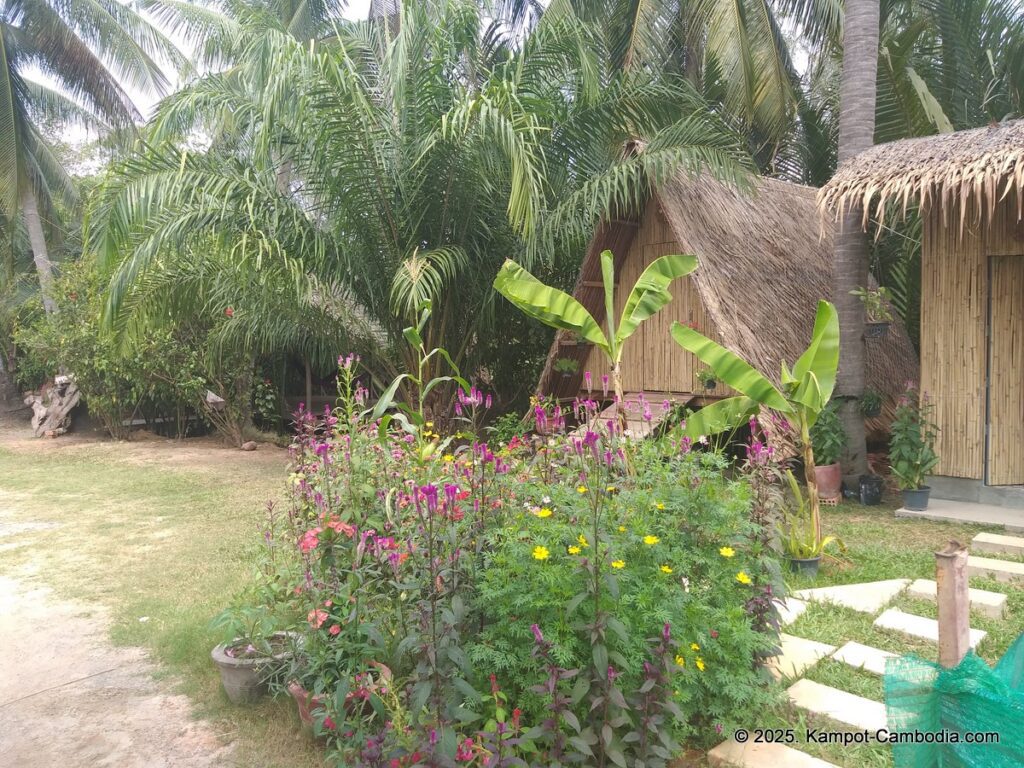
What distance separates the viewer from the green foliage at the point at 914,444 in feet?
20.0

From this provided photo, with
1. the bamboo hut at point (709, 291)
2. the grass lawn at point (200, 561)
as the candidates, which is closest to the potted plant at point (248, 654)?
the grass lawn at point (200, 561)

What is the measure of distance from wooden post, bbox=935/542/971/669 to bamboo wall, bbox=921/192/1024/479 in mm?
4499

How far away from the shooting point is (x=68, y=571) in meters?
5.16

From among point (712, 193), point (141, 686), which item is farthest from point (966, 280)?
point (141, 686)

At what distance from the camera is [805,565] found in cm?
442

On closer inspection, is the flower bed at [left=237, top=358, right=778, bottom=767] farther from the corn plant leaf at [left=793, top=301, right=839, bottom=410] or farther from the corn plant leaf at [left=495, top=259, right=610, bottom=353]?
the corn plant leaf at [left=495, top=259, right=610, bottom=353]

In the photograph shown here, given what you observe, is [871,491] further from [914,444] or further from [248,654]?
[248,654]

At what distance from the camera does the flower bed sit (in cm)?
229

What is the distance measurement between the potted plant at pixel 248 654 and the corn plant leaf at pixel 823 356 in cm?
320

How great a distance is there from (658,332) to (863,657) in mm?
5324

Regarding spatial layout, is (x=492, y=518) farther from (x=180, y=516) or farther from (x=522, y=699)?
(x=180, y=516)

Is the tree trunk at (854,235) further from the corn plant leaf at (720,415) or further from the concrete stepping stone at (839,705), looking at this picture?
the concrete stepping stone at (839,705)

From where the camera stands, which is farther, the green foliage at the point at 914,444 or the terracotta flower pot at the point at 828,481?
the terracotta flower pot at the point at 828,481

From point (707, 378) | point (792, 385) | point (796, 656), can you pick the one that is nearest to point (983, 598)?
point (796, 656)
